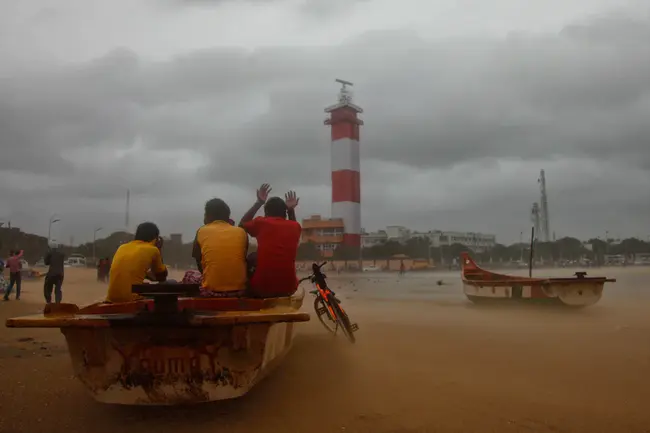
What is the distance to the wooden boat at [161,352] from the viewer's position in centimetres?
331

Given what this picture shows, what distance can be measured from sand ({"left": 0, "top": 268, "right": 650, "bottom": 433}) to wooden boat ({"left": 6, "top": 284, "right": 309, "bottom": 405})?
0.34 metres

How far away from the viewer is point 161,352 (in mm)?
3367

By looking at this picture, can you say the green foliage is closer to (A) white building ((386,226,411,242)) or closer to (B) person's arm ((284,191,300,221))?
(A) white building ((386,226,411,242))

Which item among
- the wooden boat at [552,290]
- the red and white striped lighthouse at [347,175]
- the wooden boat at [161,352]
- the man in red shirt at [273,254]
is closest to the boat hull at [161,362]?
the wooden boat at [161,352]

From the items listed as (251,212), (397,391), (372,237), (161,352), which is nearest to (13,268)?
(251,212)

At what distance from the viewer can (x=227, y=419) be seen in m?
3.71

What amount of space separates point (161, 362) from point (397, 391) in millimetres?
2087

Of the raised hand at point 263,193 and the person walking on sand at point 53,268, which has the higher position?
the raised hand at point 263,193

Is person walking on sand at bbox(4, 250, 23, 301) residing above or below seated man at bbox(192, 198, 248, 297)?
below

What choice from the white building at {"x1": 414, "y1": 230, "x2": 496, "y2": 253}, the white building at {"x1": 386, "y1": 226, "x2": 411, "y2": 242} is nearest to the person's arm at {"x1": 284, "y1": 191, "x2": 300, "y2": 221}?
the white building at {"x1": 386, "y1": 226, "x2": 411, "y2": 242}

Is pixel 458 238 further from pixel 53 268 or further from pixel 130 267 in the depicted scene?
pixel 130 267

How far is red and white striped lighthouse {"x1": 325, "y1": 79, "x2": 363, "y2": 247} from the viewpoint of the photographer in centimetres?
6425

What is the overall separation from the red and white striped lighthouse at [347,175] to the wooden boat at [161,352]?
60.6 meters

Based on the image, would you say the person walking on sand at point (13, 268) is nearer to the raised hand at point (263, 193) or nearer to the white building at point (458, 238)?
the raised hand at point (263, 193)
